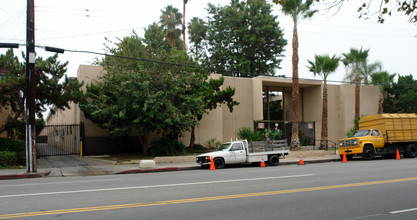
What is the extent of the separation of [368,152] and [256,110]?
32.2ft

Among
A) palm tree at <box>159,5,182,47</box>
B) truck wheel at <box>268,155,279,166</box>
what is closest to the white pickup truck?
truck wheel at <box>268,155,279,166</box>

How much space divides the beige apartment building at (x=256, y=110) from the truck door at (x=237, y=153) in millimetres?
8774

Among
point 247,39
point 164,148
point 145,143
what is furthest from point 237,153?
point 247,39

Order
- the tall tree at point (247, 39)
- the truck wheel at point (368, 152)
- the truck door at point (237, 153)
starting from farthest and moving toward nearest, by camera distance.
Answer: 1. the tall tree at point (247, 39)
2. the truck wheel at point (368, 152)
3. the truck door at point (237, 153)

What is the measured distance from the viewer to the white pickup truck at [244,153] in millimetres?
17516

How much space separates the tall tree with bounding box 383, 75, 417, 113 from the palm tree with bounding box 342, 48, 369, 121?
16.9 feet

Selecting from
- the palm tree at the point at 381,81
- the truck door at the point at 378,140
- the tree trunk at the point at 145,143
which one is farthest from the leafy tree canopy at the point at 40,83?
the palm tree at the point at 381,81

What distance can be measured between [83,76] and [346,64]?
2231cm

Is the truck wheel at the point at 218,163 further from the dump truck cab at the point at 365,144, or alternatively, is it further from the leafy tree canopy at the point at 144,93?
the dump truck cab at the point at 365,144

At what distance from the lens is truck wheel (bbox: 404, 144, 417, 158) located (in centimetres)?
2258

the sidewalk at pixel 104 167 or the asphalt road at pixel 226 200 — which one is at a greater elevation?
the asphalt road at pixel 226 200

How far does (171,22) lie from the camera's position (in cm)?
4081

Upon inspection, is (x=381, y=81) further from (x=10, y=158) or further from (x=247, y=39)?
(x=10, y=158)

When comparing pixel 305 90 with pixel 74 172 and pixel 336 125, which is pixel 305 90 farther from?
pixel 74 172
